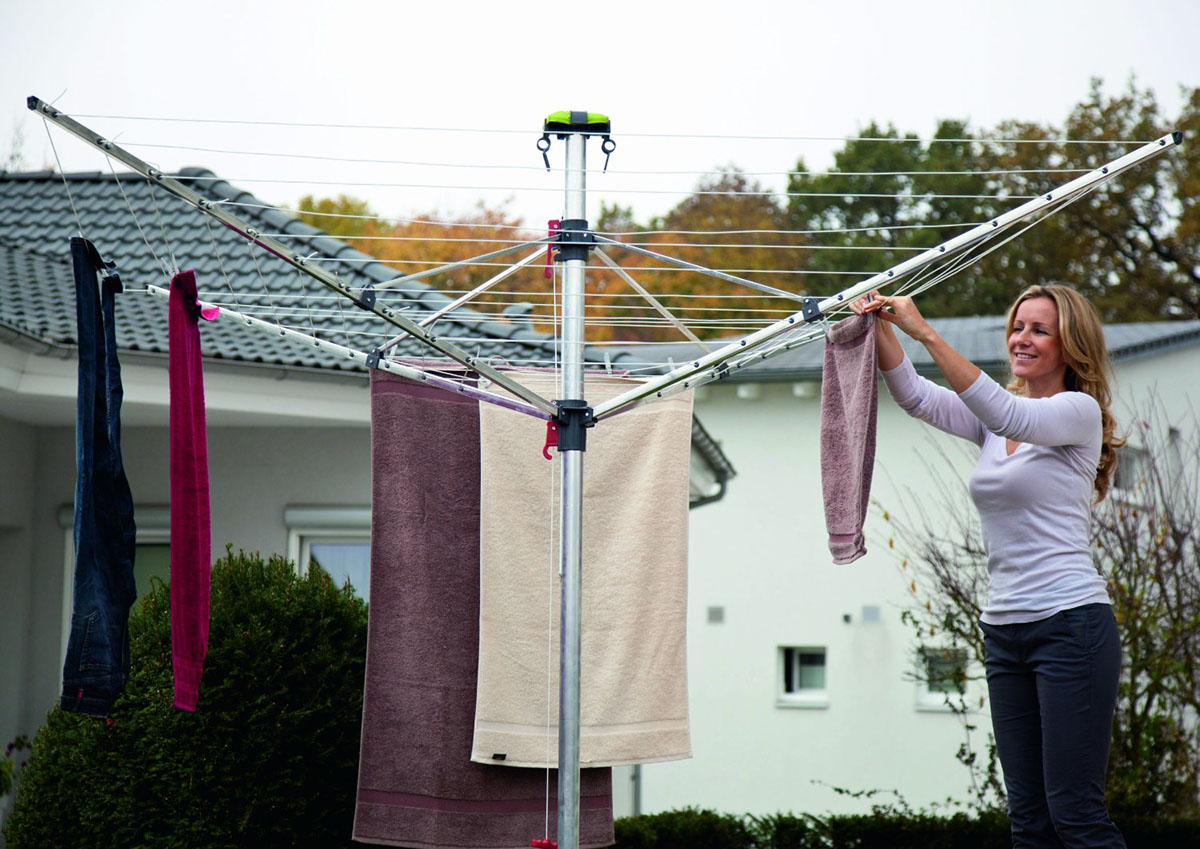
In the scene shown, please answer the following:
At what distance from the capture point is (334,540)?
618 cm

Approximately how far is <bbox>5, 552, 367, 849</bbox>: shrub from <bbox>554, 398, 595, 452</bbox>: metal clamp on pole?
1.44 meters

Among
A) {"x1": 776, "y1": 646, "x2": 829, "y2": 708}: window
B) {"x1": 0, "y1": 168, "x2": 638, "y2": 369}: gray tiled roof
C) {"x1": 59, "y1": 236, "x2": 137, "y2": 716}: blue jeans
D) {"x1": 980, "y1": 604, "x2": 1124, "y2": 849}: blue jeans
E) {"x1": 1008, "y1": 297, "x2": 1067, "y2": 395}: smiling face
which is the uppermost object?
{"x1": 0, "y1": 168, "x2": 638, "y2": 369}: gray tiled roof

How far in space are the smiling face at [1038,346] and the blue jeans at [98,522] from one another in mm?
1804

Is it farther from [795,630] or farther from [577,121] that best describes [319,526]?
Result: [795,630]

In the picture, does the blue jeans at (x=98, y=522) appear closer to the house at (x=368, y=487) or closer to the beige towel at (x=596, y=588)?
the house at (x=368, y=487)

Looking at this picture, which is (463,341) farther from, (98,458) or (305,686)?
(98,458)

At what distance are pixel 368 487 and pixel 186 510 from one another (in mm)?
3423

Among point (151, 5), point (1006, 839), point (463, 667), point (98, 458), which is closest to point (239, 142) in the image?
point (98, 458)

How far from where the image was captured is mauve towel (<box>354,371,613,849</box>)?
3.37m

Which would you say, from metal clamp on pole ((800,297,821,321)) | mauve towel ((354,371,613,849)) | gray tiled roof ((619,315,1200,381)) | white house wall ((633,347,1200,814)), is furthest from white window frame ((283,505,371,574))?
white house wall ((633,347,1200,814))

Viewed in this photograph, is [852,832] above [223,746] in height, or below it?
below

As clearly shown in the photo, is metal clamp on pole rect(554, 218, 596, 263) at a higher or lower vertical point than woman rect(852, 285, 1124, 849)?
higher

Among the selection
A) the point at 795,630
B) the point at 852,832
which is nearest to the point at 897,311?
the point at 852,832

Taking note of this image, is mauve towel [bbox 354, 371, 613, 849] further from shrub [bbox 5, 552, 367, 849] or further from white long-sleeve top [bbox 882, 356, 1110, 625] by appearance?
white long-sleeve top [bbox 882, 356, 1110, 625]
